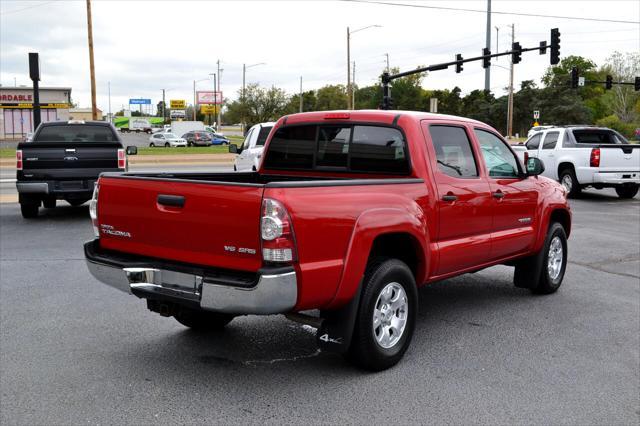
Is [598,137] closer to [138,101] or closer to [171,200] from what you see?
[171,200]

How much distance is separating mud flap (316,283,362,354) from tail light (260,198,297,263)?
27.8 inches

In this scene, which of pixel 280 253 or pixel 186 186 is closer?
pixel 280 253

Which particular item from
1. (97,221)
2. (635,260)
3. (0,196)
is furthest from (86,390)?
(0,196)

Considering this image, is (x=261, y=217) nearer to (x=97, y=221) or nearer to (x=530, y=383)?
(x=97, y=221)

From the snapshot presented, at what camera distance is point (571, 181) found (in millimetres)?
18266

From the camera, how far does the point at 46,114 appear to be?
67500mm

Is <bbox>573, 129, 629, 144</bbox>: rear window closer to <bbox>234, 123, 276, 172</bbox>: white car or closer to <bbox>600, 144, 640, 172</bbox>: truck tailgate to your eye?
<bbox>600, 144, 640, 172</bbox>: truck tailgate

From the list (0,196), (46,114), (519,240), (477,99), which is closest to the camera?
(519,240)

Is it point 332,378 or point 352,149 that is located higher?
point 352,149

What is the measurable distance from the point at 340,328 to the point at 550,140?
1629cm

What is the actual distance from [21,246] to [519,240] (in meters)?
7.21

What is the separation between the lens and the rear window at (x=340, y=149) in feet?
18.1

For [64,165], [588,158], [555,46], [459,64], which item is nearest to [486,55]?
[459,64]

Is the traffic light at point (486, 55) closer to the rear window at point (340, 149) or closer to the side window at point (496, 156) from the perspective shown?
the side window at point (496, 156)
